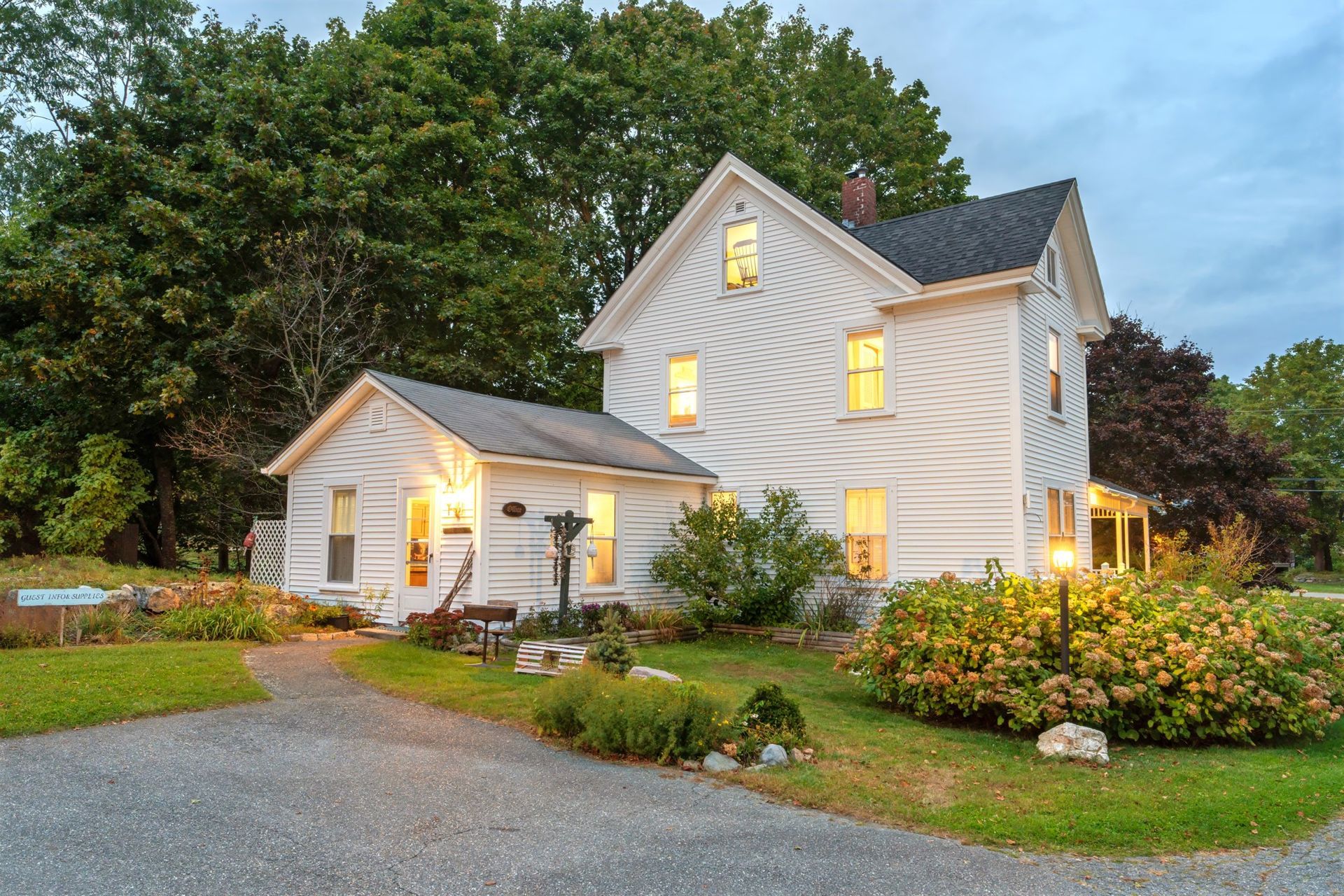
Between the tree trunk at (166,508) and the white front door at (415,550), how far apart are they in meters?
10.1

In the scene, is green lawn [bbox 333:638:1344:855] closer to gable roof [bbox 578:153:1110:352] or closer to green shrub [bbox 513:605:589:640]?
green shrub [bbox 513:605:589:640]

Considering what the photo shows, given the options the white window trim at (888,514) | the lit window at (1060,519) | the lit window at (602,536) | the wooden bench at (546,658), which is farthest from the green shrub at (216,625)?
the lit window at (1060,519)

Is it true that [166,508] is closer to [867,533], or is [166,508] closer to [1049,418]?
[867,533]

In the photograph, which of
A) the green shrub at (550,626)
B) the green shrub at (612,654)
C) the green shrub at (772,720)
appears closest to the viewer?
the green shrub at (772,720)

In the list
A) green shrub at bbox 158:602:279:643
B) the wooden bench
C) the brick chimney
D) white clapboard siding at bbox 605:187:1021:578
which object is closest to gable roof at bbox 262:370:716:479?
white clapboard siding at bbox 605:187:1021:578

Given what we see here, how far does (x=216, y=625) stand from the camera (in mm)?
12531

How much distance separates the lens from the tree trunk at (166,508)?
20656mm

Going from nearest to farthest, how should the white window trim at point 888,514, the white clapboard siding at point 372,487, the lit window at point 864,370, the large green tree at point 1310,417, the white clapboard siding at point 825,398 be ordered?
the white clapboard siding at point 372,487
the white clapboard siding at point 825,398
the white window trim at point 888,514
the lit window at point 864,370
the large green tree at point 1310,417

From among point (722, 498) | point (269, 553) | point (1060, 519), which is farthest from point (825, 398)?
point (269, 553)

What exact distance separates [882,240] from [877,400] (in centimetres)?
364

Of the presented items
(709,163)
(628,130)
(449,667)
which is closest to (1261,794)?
(449,667)

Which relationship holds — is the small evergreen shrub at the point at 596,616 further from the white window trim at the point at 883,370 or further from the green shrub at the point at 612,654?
the white window trim at the point at 883,370

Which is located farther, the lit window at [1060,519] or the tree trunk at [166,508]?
the tree trunk at [166,508]

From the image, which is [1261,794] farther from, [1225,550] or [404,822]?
[1225,550]
